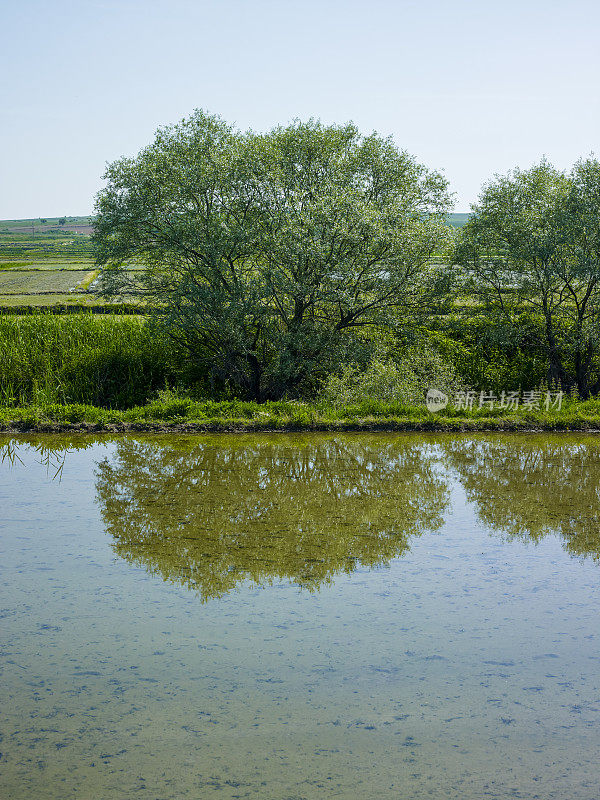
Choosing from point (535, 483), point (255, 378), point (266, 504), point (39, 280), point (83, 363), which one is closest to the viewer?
point (266, 504)

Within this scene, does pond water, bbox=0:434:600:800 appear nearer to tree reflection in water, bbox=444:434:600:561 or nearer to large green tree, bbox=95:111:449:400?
tree reflection in water, bbox=444:434:600:561

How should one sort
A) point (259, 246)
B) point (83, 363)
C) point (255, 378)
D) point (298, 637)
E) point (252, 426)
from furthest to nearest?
point (83, 363), point (255, 378), point (259, 246), point (252, 426), point (298, 637)

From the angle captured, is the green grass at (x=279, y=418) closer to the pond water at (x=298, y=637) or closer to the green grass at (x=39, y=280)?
the pond water at (x=298, y=637)

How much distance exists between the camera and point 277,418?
40.8 feet

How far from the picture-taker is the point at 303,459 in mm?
10312

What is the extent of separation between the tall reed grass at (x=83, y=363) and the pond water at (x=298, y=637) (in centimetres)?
662

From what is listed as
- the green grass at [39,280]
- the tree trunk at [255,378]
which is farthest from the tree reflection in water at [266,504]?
the green grass at [39,280]

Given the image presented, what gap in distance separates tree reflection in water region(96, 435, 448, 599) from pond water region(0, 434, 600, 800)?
35mm

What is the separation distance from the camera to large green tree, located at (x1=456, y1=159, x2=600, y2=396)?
1560cm

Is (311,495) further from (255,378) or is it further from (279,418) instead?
(255,378)

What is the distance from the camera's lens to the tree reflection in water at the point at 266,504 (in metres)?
6.39

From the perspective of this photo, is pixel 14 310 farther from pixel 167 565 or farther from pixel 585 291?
pixel 167 565

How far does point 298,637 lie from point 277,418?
25.1 ft

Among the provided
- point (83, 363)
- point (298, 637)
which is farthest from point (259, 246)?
point (298, 637)
